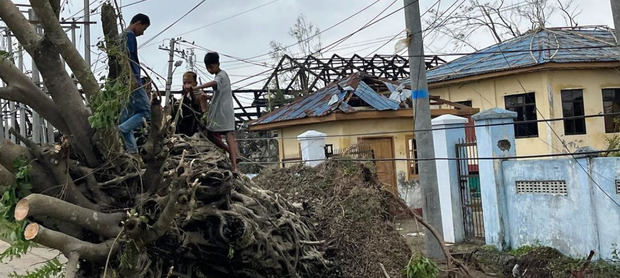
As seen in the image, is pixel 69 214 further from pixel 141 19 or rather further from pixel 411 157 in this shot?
pixel 411 157

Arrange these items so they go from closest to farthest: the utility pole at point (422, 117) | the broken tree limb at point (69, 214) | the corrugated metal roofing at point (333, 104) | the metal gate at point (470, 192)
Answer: the broken tree limb at point (69, 214)
the utility pole at point (422, 117)
the metal gate at point (470, 192)
the corrugated metal roofing at point (333, 104)

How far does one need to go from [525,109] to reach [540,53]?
1.79 meters

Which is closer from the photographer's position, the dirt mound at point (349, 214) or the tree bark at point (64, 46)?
the tree bark at point (64, 46)

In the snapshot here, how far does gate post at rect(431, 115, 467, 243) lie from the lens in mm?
11680

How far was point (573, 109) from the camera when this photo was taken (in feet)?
60.7

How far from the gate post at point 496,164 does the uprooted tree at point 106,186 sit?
21.4 ft

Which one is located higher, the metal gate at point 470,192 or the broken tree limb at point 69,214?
the broken tree limb at point 69,214

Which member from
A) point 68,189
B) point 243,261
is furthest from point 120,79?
point 243,261

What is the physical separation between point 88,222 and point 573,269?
7395mm

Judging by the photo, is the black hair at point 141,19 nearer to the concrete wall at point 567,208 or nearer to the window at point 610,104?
the concrete wall at point 567,208

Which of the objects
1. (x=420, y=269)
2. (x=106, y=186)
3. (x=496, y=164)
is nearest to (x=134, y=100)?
(x=106, y=186)

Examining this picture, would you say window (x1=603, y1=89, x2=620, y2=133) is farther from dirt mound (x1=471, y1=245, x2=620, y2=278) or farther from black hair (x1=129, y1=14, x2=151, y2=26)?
black hair (x1=129, y1=14, x2=151, y2=26)

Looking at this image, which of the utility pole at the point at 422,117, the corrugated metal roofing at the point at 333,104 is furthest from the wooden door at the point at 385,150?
the utility pole at the point at 422,117

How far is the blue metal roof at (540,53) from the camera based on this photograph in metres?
17.8
